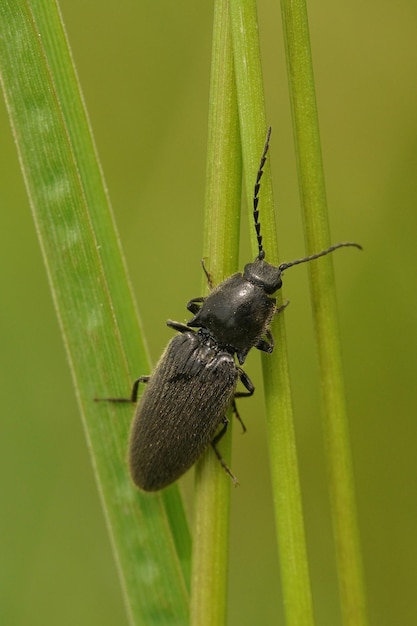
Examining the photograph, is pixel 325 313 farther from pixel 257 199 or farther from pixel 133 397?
pixel 133 397

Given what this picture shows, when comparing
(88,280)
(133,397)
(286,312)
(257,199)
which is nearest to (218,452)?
(133,397)

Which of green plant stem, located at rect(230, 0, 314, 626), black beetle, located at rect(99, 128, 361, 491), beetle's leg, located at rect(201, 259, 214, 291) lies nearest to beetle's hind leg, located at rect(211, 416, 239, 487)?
black beetle, located at rect(99, 128, 361, 491)

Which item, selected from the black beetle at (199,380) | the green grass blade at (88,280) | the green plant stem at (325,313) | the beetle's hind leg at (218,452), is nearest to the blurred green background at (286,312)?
the black beetle at (199,380)

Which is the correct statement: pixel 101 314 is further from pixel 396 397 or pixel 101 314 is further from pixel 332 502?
pixel 396 397

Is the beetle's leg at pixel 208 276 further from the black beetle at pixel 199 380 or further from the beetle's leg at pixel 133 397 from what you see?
the beetle's leg at pixel 133 397

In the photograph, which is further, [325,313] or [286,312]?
[286,312]

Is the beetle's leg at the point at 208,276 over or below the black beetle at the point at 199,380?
over
